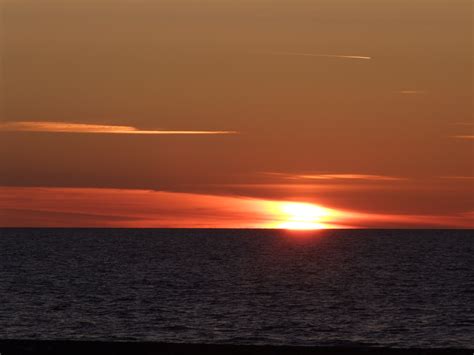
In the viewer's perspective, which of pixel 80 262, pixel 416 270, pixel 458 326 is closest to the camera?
pixel 458 326

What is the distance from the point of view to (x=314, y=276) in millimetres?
117312

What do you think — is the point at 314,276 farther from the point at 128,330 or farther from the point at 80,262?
the point at 128,330

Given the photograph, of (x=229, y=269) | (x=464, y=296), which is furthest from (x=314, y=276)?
(x=464, y=296)

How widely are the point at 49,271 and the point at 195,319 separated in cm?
5977

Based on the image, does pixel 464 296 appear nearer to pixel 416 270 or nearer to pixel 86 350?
pixel 416 270

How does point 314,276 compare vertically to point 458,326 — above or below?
above

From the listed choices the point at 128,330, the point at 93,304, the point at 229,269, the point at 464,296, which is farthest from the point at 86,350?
the point at 229,269

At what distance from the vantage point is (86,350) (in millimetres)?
30438

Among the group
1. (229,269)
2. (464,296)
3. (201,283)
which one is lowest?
(464,296)

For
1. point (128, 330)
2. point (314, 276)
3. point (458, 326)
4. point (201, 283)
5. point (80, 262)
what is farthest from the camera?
point (80, 262)

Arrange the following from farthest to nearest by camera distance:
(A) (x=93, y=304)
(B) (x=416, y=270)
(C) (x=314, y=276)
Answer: (B) (x=416, y=270) < (C) (x=314, y=276) < (A) (x=93, y=304)

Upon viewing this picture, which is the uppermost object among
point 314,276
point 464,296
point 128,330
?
point 314,276

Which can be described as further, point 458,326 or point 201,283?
point 201,283

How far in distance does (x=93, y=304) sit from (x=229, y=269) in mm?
54623
